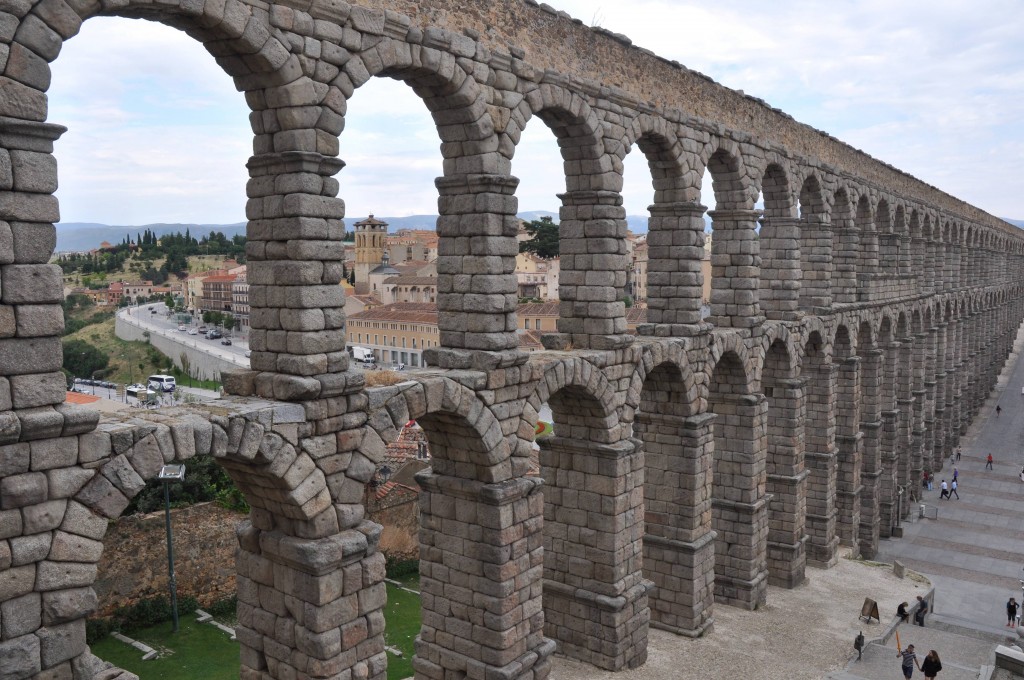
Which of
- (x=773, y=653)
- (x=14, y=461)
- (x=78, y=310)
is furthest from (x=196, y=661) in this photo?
(x=78, y=310)

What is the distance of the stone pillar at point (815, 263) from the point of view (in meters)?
23.5

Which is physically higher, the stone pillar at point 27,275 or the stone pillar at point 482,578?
the stone pillar at point 27,275

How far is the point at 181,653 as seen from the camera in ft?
67.4

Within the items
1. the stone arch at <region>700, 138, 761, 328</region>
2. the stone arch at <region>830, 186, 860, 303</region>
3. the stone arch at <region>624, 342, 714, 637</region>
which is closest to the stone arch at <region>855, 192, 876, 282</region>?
the stone arch at <region>830, 186, 860, 303</region>

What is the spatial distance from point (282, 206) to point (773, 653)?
13.7 metres

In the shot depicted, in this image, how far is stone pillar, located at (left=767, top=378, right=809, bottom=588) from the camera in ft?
71.6

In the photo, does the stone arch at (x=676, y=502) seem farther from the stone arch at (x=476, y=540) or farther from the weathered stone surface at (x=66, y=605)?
the weathered stone surface at (x=66, y=605)

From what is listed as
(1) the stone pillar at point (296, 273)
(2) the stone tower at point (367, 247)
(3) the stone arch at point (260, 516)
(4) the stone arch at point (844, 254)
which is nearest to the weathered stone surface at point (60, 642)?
(3) the stone arch at point (260, 516)

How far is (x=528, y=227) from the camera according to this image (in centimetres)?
7275

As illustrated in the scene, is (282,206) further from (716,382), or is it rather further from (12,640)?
(716,382)

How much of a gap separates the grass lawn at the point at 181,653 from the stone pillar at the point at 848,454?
60.5 ft

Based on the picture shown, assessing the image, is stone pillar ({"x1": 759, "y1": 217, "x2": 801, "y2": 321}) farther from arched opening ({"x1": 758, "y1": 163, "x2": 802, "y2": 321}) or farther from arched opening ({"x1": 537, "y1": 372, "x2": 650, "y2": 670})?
arched opening ({"x1": 537, "y1": 372, "x2": 650, "y2": 670})

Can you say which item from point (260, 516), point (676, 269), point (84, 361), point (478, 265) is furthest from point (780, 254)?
point (84, 361)

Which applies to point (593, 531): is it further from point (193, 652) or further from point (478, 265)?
point (193, 652)
